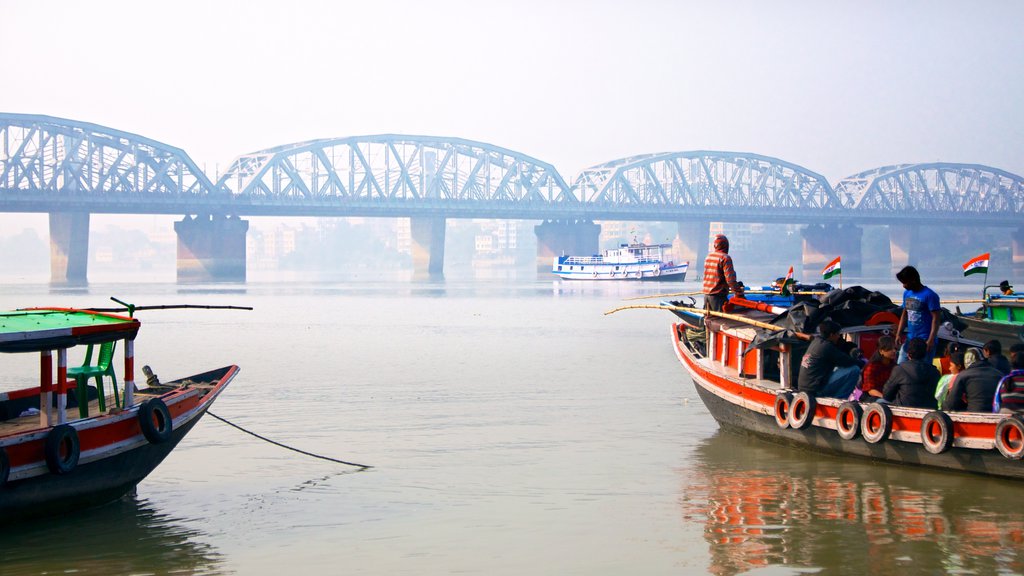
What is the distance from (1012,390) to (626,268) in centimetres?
11352

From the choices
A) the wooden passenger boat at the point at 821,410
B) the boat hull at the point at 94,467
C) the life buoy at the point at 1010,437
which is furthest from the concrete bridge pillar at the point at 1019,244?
the boat hull at the point at 94,467

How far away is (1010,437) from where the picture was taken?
1370 centimetres

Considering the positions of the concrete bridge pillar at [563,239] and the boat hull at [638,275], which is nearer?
the boat hull at [638,275]

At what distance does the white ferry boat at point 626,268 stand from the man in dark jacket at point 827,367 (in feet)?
351

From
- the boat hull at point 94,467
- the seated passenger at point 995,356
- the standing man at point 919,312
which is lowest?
the boat hull at point 94,467

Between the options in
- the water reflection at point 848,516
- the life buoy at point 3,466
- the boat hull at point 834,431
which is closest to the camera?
the water reflection at point 848,516

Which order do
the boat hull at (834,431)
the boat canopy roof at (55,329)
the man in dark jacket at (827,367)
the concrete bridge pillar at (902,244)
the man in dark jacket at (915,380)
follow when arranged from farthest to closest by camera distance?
1. the concrete bridge pillar at (902,244)
2. the man in dark jacket at (827,367)
3. the man in dark jacket at (915,380)
4. the boat hull at (834,431)
5. the boat canopy roof at (55,329)

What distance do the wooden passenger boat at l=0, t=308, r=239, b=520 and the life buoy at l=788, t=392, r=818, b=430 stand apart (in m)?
7.75

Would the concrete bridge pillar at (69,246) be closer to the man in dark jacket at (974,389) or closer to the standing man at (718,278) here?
the standing man at (718,278)

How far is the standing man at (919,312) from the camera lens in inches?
619

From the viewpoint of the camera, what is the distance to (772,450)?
17812 millimetres

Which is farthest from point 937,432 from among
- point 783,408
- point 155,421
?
point 155,421

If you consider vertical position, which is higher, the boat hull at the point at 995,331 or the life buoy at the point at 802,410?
the boat hull at the point at 995,331

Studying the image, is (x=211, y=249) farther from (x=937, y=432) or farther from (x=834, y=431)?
(x=937, y=432)
